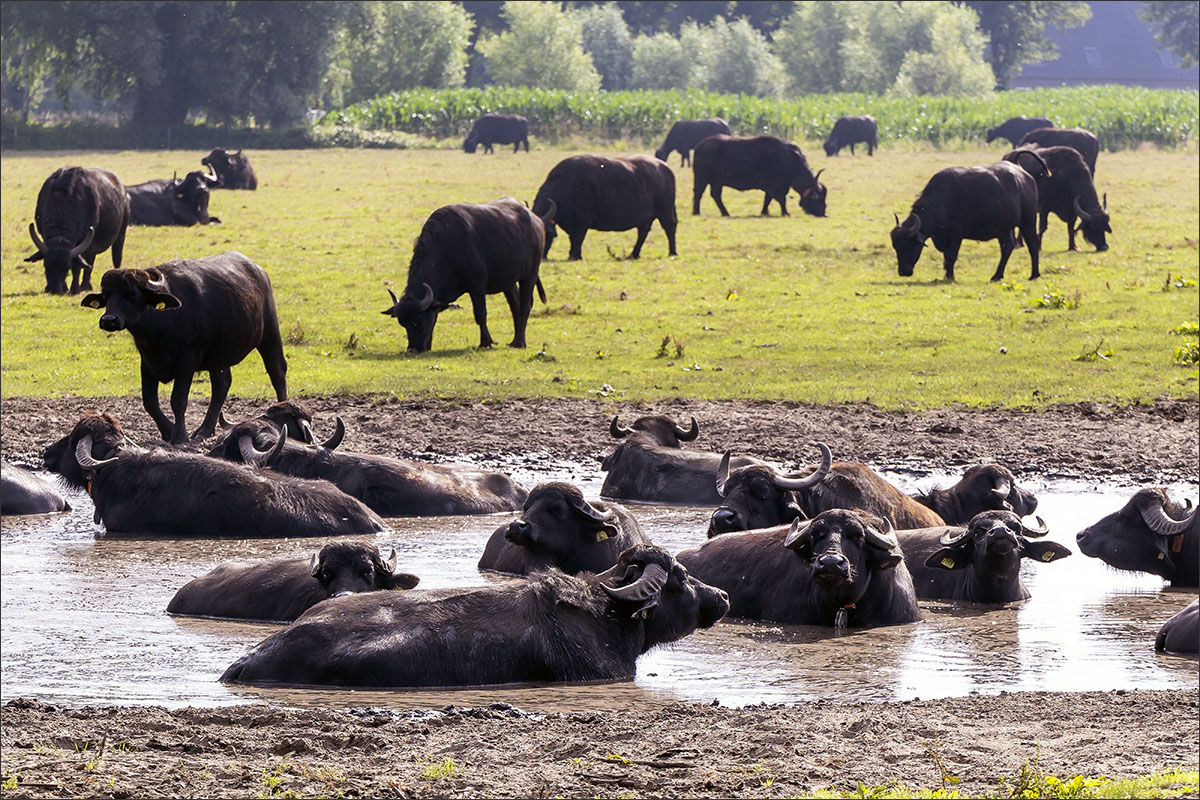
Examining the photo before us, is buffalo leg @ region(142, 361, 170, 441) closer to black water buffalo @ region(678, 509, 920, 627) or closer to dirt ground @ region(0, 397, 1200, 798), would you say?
black water buffalo @ region(678, 509, 920, 627)

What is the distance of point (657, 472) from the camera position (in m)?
13.1

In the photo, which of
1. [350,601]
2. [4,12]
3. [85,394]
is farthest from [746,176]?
[4,12]

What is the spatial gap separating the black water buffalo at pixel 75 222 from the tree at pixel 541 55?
55454 mm

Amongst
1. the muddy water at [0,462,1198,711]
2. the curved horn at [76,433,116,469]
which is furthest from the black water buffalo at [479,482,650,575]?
the curved horn at [76,433,116,469]

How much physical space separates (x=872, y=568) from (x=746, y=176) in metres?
27.6

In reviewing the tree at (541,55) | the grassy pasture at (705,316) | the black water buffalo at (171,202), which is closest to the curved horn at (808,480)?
the grassy pasture at (705,316)

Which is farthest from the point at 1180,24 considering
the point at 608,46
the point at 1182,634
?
the point at 1182,634

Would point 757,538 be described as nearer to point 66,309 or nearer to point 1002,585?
point 1002,585

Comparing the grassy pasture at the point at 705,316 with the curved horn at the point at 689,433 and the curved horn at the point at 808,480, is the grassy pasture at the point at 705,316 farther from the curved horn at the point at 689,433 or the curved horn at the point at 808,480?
the curved horn at the point at 808,480

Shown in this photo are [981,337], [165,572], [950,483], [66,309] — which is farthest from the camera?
[66,309]

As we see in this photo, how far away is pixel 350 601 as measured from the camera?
7805mm

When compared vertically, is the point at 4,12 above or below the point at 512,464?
above

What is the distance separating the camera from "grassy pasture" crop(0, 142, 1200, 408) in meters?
17.6

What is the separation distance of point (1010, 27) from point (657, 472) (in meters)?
102
